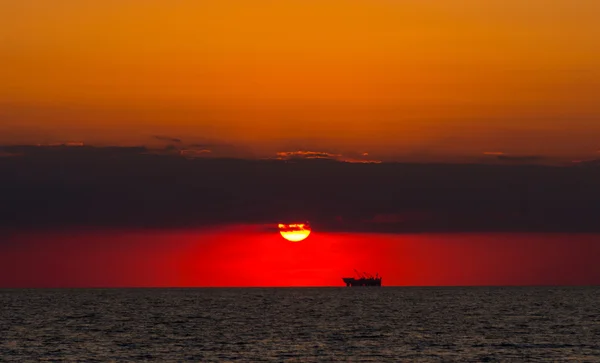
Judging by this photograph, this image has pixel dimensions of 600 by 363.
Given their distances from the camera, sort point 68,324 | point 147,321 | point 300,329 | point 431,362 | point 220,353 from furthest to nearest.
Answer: point 147,321 → point 68,324 → point 300,329 → point 220,353 → point 431,362

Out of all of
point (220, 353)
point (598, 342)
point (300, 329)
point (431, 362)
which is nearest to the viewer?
point (431, 362)

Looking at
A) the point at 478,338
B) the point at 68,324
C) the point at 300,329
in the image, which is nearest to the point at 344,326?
the point at 300,329

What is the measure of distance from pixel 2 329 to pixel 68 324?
17.0m

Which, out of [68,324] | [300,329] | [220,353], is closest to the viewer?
[220,353]

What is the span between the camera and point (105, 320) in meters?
→ 199

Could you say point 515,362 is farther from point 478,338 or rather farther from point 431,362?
point 478,338

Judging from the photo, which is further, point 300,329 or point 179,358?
point 300,329

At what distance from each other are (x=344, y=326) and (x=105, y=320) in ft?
172

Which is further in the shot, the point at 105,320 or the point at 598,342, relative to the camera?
the point at 105,320

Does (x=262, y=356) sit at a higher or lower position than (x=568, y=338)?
lower

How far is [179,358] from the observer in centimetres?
11531

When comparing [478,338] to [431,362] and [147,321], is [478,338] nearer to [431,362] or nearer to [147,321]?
[431,362]

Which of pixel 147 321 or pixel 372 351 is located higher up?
pixel 147 321

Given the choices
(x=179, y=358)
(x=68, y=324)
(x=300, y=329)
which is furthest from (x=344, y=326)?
(x=179, y=358)
